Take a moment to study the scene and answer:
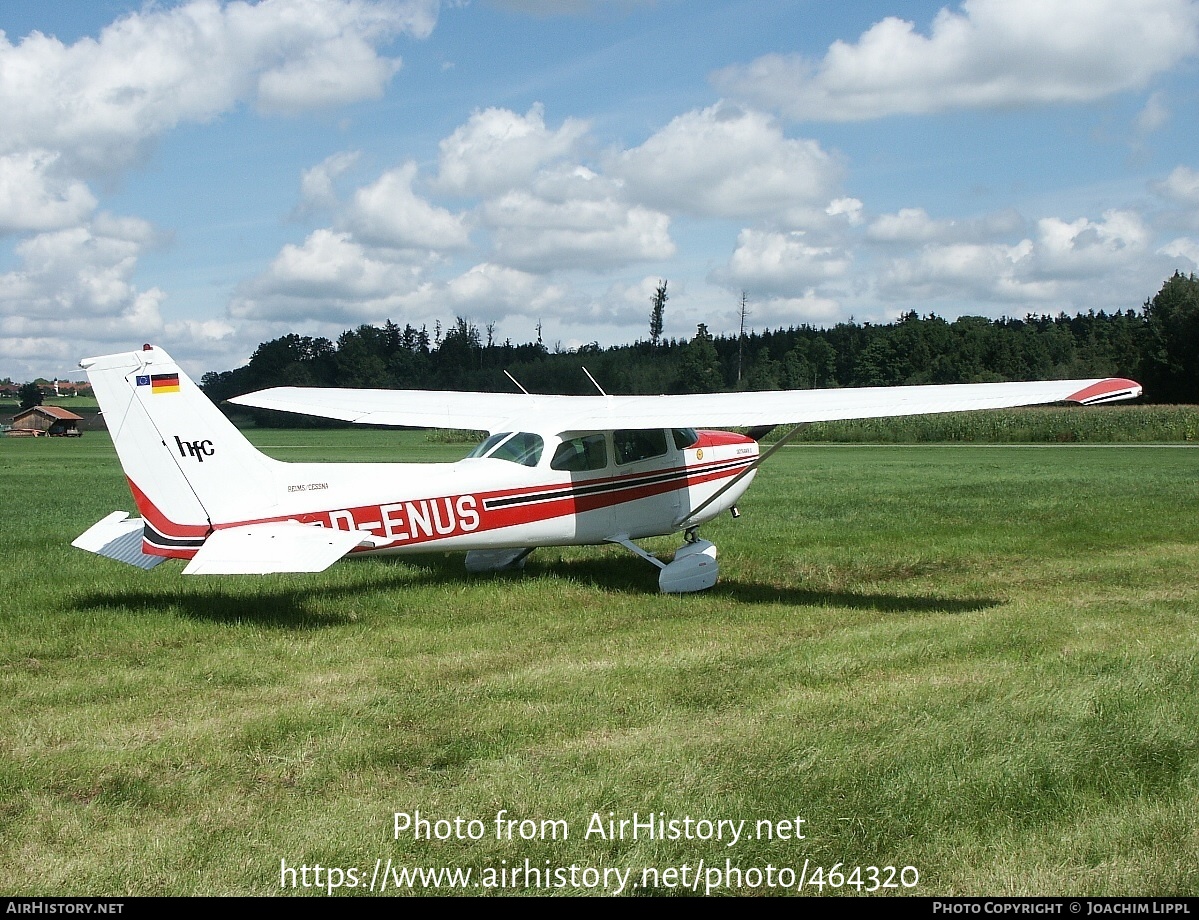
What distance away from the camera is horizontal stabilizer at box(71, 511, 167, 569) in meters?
8.34

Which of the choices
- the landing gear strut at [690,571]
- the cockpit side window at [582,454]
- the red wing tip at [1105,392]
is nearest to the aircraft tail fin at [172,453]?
the cockpit side window at [582,454]

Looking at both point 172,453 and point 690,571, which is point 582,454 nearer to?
point 690,571

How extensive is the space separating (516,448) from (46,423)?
8427 cm

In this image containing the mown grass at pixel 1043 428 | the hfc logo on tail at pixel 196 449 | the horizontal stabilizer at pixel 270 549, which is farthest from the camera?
the mown grass at pixel 1043 428

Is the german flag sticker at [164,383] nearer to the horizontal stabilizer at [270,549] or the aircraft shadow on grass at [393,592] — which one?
the horizontal stabilizer at [270,549]

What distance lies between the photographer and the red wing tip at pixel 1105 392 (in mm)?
7855

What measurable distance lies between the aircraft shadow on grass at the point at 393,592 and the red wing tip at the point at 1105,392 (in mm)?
2113

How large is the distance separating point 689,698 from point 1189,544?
9371mm

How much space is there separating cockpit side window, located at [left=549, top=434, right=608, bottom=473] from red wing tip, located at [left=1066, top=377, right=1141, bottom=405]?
14.0ft

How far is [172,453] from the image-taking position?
319 inches

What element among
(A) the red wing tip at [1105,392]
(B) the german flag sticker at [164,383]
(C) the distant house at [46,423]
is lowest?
(A) the red wing tip at [1105,392]

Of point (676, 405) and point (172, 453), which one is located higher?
point (676, 405)

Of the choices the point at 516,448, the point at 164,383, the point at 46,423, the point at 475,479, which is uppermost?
the point at 46,423

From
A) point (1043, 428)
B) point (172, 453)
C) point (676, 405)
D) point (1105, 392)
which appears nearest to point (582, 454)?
point (676, 405)
